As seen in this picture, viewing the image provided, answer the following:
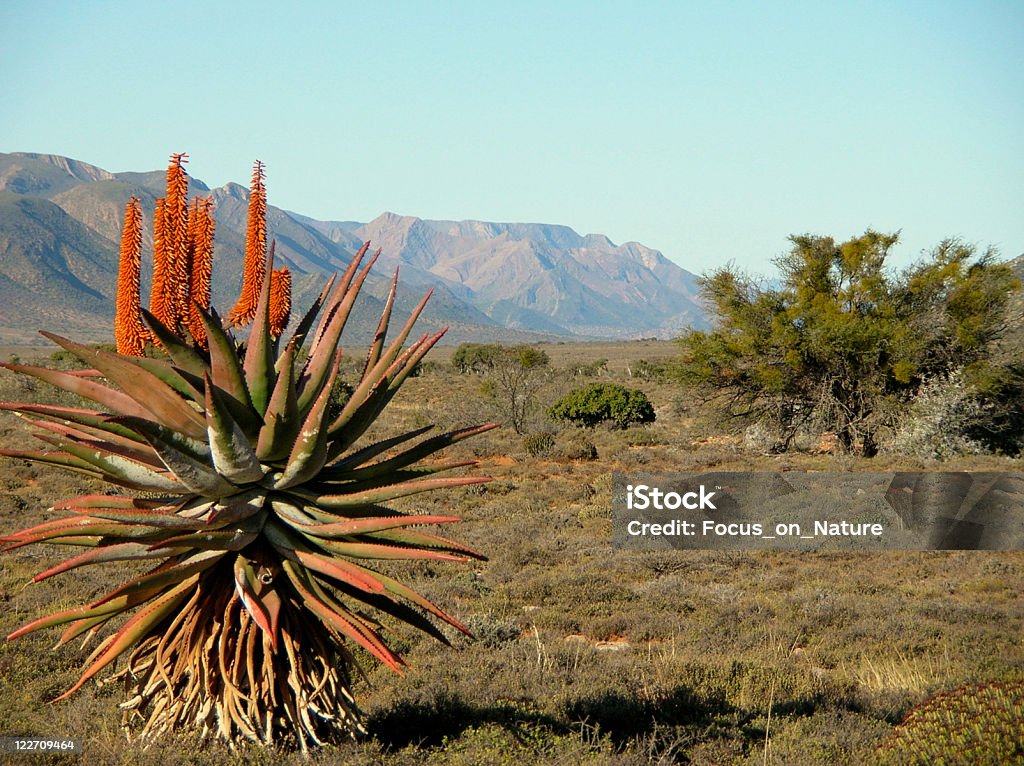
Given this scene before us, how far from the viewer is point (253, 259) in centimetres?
364

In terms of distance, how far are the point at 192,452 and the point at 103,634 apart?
5688 mm

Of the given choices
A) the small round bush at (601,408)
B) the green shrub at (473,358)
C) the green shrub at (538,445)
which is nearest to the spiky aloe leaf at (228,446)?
the green shrub at (538,445)

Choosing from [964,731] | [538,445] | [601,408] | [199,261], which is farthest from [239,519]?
[601,408]

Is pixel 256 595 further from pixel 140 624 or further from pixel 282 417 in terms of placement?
pixel 282 417

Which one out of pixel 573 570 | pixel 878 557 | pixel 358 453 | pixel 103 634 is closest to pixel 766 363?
pixel 878 557

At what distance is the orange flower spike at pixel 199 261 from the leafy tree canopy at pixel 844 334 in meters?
19.5

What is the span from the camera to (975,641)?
8.53 meters

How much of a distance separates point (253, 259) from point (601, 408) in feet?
80.9

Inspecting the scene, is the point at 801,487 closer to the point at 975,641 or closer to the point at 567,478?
the point at 567,478

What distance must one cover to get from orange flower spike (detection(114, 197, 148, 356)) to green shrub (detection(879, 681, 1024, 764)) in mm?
4475

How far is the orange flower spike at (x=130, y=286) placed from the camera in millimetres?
3523

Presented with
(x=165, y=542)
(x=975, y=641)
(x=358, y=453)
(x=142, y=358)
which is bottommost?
(x=975, y=641)

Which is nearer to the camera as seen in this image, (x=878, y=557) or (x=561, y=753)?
(x=561, y=753)

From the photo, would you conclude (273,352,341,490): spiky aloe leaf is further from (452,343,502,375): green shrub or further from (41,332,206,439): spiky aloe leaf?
(452,343,502,375): green shrub
